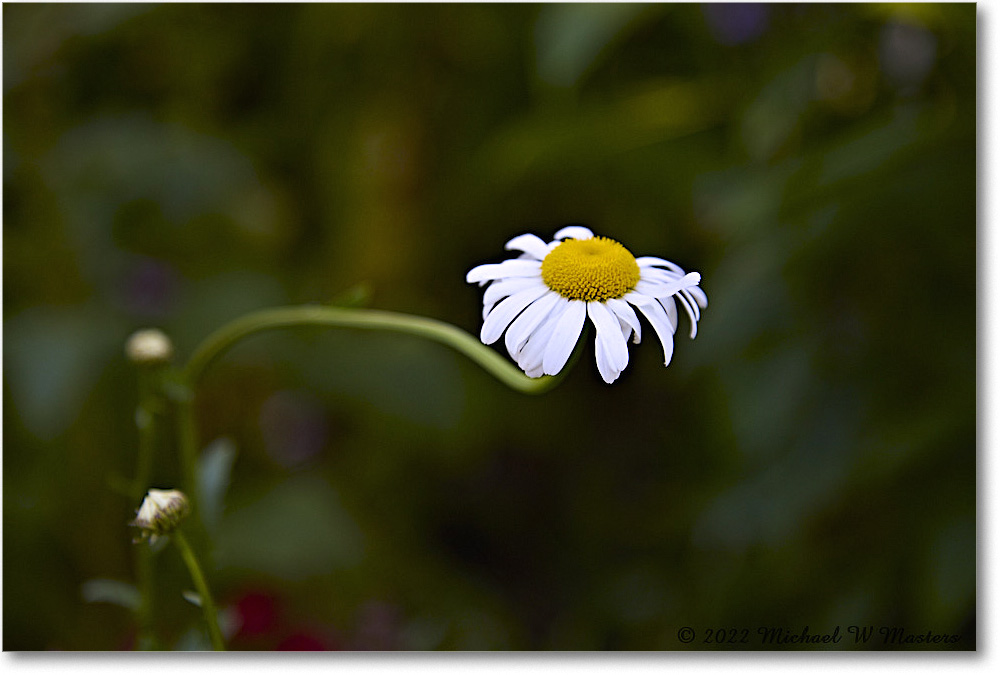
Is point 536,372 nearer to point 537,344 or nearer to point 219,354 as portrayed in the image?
point 537,344

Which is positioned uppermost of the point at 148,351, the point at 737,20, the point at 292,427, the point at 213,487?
the point at 737,20

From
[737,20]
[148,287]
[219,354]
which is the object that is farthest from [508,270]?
[148,287]

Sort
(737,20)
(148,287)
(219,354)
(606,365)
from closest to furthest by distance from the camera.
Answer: (606,365)
(219,354)
(737,20)
(148,287)

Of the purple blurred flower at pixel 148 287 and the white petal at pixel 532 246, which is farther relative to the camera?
the purple blurred flower at pixel 148 287

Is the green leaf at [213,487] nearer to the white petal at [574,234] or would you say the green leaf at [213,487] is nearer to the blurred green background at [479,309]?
the blurred green background at [479,309]

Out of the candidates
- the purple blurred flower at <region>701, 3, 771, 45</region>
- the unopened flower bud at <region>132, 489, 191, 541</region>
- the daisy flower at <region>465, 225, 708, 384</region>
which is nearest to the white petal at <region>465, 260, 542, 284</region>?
the daisy flower at <region>465, 225, 708, 384</region>

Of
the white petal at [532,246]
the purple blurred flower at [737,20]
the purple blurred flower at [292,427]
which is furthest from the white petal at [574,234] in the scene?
the purple blurred flower at [292,427]
